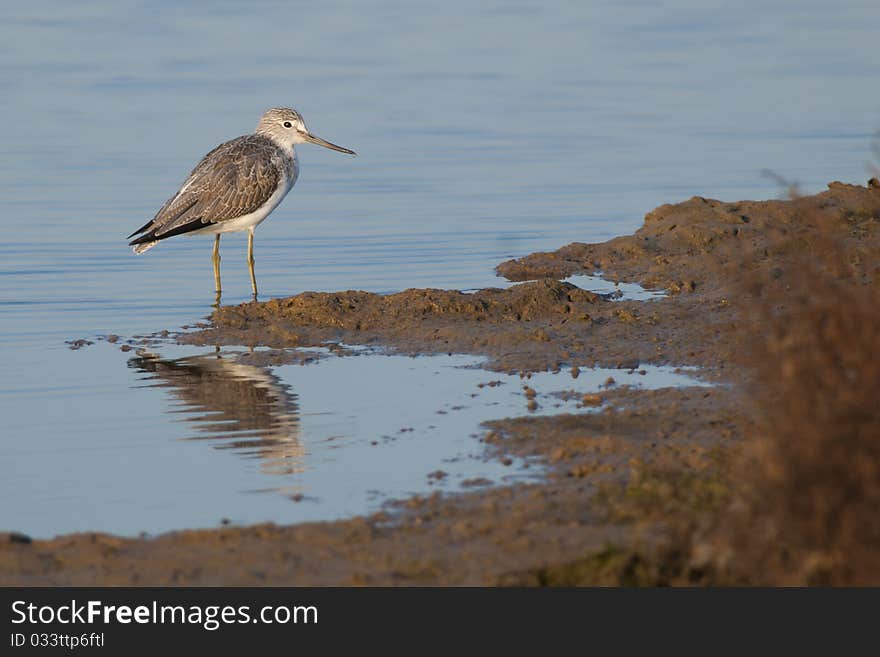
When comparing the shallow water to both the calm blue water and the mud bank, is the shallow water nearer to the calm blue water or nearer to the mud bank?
the calm blue water

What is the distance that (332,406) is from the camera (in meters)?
9.49

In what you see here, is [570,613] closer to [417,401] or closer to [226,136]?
[417,401]

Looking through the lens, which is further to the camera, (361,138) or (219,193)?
(361,138)

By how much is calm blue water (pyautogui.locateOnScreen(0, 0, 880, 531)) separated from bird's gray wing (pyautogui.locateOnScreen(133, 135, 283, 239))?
620 mm

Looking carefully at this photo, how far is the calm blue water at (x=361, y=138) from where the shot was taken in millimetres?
12484

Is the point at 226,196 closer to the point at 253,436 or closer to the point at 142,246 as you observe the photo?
the point at 142,246

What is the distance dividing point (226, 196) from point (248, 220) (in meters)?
0.34

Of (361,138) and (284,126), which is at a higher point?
(361,138)

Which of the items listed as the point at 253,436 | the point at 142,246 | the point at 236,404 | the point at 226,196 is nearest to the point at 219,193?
the point at 226,196

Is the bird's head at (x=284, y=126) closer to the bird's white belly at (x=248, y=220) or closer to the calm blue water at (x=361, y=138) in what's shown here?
the bird's white belly at (x=248, y=220)

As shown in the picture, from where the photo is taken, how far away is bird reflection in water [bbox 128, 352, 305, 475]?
8586 millimetres

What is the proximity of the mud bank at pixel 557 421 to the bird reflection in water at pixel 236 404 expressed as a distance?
30.7 inches

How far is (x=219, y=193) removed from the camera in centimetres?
1370

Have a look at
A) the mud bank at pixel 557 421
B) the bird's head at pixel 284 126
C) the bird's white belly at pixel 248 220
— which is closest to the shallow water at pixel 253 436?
the mud bank at pixel 557 421
